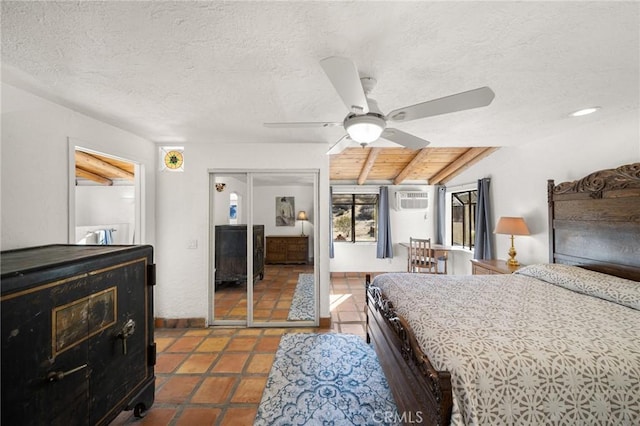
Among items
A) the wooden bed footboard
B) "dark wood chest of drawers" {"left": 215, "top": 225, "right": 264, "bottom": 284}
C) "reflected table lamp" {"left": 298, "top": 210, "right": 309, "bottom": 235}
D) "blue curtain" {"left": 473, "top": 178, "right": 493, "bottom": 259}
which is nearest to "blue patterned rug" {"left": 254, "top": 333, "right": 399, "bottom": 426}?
the wooden bed footboard

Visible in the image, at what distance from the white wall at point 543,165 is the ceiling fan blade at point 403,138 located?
1980mm

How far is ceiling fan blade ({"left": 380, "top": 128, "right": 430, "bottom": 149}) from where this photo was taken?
5.74 ft

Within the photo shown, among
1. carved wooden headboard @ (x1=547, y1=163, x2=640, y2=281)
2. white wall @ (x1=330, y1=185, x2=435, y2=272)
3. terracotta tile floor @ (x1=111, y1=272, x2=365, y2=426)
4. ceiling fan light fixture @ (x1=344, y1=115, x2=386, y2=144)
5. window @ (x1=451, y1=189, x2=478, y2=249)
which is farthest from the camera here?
white wall @ (x1=330, y1=185, x2=435, y2=272)

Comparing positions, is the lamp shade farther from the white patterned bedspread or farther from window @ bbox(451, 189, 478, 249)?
window @ bbox(451, 189, 478, 249)

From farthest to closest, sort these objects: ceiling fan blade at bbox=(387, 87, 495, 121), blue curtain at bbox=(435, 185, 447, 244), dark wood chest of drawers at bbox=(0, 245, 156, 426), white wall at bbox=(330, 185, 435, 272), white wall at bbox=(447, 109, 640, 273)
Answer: white wall at bbox=(330, 185, 435, 272) → blue curtain at bbox=(435, 185, 447, 244) → white wall at bbox=(447, 109, 640, 273) → ceiling fan blade at bbox=(387, 87, 495, 121) → dark wood chest of drawers at bbox=(0, 245, 156, 426)

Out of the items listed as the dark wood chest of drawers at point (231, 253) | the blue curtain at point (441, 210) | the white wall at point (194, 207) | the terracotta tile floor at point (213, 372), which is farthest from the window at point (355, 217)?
the dark wood chest of drawers at point (231, 253)

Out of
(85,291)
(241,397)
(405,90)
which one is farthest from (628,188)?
(85,291)

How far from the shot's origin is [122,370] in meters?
1.55

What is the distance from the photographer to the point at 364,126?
57.7 inches

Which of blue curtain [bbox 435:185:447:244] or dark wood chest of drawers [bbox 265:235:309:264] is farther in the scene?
blue curtain [bbox 435:185:447:244]

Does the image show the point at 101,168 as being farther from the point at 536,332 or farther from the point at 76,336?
the point at 536,332

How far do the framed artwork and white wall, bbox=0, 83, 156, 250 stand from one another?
2071mm

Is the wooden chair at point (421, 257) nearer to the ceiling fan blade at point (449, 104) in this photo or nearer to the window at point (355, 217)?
the window at point (355, 217)

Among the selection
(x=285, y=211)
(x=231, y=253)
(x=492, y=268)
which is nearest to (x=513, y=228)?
(x=492, y=268)
